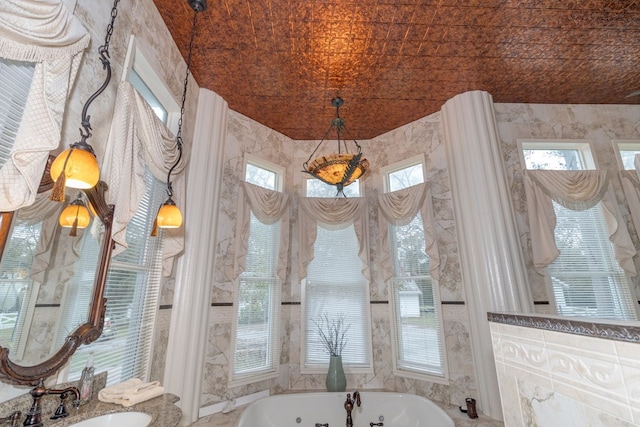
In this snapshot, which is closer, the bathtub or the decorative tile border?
the decorative tile border

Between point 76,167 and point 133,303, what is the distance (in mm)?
1209

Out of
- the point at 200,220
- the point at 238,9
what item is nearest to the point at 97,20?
the point at 238,9

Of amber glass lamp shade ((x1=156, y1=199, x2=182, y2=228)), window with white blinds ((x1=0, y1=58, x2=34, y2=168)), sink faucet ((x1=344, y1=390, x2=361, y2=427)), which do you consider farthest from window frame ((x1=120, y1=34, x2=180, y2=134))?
sink faucet ((x1=344, y1=390, x2=361, y2=427))

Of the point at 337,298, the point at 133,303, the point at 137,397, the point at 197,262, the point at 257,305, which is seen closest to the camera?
the point at 137,397

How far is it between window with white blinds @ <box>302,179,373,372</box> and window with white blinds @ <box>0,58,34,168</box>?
2.80 m

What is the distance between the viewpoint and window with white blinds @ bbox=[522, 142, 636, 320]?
2.69m

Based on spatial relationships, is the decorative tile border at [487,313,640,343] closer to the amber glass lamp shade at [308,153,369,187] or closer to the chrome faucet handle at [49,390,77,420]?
the amber glass lamp shade at [308,153,369,187]

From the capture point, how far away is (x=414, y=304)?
3.15 meters

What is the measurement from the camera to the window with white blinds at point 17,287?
3.30 ft

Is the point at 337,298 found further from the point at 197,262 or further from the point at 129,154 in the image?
the point at 129,154

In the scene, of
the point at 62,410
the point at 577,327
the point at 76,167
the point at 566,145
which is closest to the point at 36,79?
the point at 76,167

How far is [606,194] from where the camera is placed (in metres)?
2.91

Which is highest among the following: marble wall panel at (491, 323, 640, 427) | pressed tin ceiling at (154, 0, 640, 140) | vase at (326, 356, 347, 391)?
pressed tin ceiling at (154, 0, 640, 140)

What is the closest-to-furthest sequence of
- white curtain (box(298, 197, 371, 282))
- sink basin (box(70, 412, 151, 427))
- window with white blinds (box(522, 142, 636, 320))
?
sink basin (box(70, 412, 151, 427)), window with white blinds (box(522, 142, 636, 320)), white curtain (box(298, 197, 371, 282))
